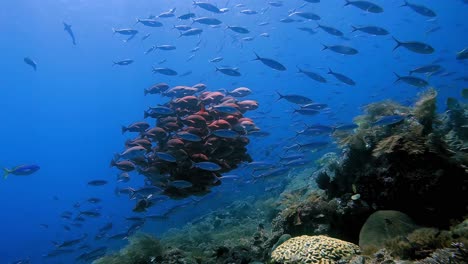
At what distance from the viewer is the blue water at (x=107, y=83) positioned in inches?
1702

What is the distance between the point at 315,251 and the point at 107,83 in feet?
349

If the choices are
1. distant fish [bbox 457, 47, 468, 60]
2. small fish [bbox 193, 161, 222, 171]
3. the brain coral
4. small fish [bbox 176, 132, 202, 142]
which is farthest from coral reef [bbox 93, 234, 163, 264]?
distant fish [bbox 457, 47, 468, 60]

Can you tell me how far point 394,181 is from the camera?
5.22 meters

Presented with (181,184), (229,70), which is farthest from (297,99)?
(181,184)

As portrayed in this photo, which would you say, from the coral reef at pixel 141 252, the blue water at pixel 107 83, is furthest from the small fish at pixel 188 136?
the blue water at pixel 107 83

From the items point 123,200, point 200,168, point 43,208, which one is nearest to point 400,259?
point 200,168

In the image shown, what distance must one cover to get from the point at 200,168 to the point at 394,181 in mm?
3628

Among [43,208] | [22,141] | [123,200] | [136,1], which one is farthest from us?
[22,141]

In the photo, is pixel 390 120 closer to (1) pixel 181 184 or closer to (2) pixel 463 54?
(1) pixel 181 184

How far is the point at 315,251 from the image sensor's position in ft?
15.1

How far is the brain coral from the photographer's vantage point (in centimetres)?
453

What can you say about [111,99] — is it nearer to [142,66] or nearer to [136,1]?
[142,66]

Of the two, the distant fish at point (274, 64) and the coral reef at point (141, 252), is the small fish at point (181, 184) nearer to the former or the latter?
the coral reef at point (141, 252)

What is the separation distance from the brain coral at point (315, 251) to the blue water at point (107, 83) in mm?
16766
